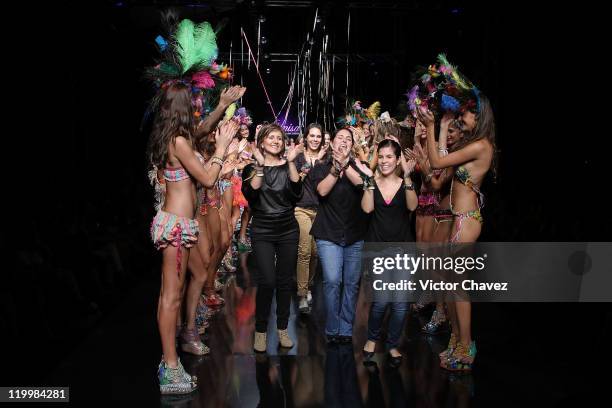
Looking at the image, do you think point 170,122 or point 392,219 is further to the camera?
point 392,219

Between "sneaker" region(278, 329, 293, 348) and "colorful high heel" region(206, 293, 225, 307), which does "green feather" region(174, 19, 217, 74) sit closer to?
"sneaker" region(278, 329, 293, 348)

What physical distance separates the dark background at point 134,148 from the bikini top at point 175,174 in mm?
1397

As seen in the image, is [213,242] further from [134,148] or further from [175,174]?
[134,148]

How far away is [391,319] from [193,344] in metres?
1.33

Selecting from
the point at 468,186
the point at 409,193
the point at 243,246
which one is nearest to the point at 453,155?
the point at 468,186

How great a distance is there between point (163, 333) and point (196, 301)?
2.38ft

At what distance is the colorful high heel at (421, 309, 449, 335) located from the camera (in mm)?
4508

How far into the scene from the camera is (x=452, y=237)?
3.80 metres

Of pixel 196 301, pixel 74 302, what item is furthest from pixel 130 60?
pixel 196 301

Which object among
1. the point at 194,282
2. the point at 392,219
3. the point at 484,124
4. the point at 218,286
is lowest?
the point at 218,286

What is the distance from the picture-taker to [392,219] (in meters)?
3.89

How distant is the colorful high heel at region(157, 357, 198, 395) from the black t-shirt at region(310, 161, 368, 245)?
129cm

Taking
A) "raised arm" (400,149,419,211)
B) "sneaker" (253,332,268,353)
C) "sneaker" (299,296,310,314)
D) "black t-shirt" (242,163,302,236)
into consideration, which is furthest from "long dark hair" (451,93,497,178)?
"sneaker" (299,296,310,314)
